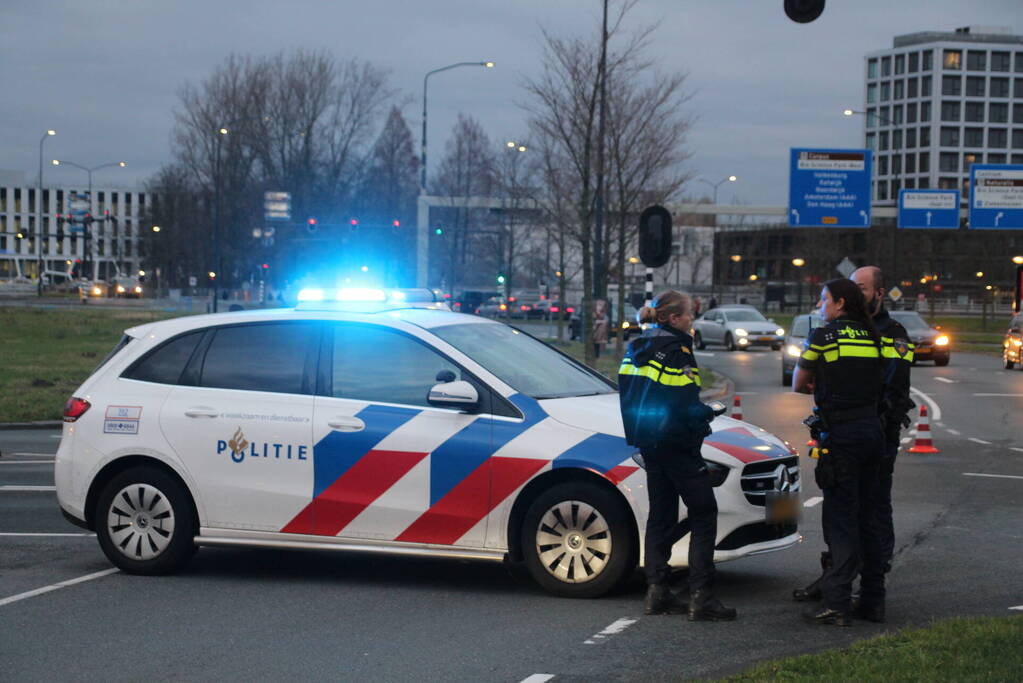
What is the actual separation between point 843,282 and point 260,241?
6458cm

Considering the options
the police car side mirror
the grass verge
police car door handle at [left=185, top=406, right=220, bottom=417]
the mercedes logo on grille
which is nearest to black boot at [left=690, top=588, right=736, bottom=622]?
the mercedes logo on grille

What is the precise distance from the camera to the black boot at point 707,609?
7.09 m

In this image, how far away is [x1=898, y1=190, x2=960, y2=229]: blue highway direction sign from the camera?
54.4m

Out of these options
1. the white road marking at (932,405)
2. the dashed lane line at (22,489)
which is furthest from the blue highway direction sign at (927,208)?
the dashed lane line at (22,489)

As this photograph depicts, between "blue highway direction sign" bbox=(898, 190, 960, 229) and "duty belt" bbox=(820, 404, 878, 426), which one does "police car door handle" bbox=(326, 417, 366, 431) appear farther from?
"blue highway direction sign" bbox=(898, 190, 960, 229)

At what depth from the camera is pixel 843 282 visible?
704 cm

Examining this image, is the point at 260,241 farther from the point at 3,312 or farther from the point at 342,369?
the point at 342,369

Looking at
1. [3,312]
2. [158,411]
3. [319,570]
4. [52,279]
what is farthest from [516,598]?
[52,279]

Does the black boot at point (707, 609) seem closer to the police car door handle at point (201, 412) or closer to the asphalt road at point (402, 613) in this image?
the asphalt road at point (402, 613)

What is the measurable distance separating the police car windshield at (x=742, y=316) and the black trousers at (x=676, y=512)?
41971mm

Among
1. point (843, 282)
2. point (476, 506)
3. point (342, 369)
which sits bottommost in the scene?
point (476, 506)

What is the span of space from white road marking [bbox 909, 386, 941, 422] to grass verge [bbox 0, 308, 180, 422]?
13334 millimetres

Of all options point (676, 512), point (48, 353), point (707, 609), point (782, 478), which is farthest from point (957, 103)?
point (707, 609)

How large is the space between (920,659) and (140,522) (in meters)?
4.80
